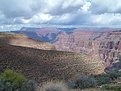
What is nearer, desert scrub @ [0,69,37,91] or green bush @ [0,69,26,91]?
desert scrub @ [0,69,37,91]

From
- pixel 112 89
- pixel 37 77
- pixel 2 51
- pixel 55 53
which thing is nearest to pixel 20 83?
pixel 112 89

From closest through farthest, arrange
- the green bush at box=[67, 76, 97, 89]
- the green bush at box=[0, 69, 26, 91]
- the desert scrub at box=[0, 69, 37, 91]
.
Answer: the desert scrub at box=[0, 69, 37, 91]
the green bush at box=[0, 69, 26, 91]
the green bush at box=[67, 76, 97, 89]

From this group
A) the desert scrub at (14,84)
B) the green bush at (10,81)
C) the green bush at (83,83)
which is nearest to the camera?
the desert scrub at (14,84)

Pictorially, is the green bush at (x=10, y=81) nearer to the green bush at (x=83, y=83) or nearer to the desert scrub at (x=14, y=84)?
the desert scrub at (x=14, y=84)

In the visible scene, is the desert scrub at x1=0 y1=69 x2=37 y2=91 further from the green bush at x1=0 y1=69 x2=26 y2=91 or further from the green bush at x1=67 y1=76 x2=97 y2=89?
the green bush at x1=67 y1=76 x2=97 y2=89

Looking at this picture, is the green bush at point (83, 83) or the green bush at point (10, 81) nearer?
the green bush at point (10, 81)

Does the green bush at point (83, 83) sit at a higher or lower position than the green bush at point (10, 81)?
lower

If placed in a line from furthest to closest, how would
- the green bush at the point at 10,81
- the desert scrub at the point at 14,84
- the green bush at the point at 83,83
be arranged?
the green bush at the point at 83,83 < the green bush at the point at 10,81 < the desert scrub at the point at 14,84

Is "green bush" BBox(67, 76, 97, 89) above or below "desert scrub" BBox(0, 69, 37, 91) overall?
below

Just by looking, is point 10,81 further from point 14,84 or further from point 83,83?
point 83,83

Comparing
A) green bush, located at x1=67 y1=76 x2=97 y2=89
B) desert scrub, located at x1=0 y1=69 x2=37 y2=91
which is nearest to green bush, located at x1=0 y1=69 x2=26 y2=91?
desert scrub, located at x1=0 y1=69 x2=37 y2=91

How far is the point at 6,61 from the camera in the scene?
44.3 metres

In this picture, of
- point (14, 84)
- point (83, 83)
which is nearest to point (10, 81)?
point (14, 84)

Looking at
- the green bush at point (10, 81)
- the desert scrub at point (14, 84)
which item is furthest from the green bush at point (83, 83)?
the desert scrub at point (14, 84)
